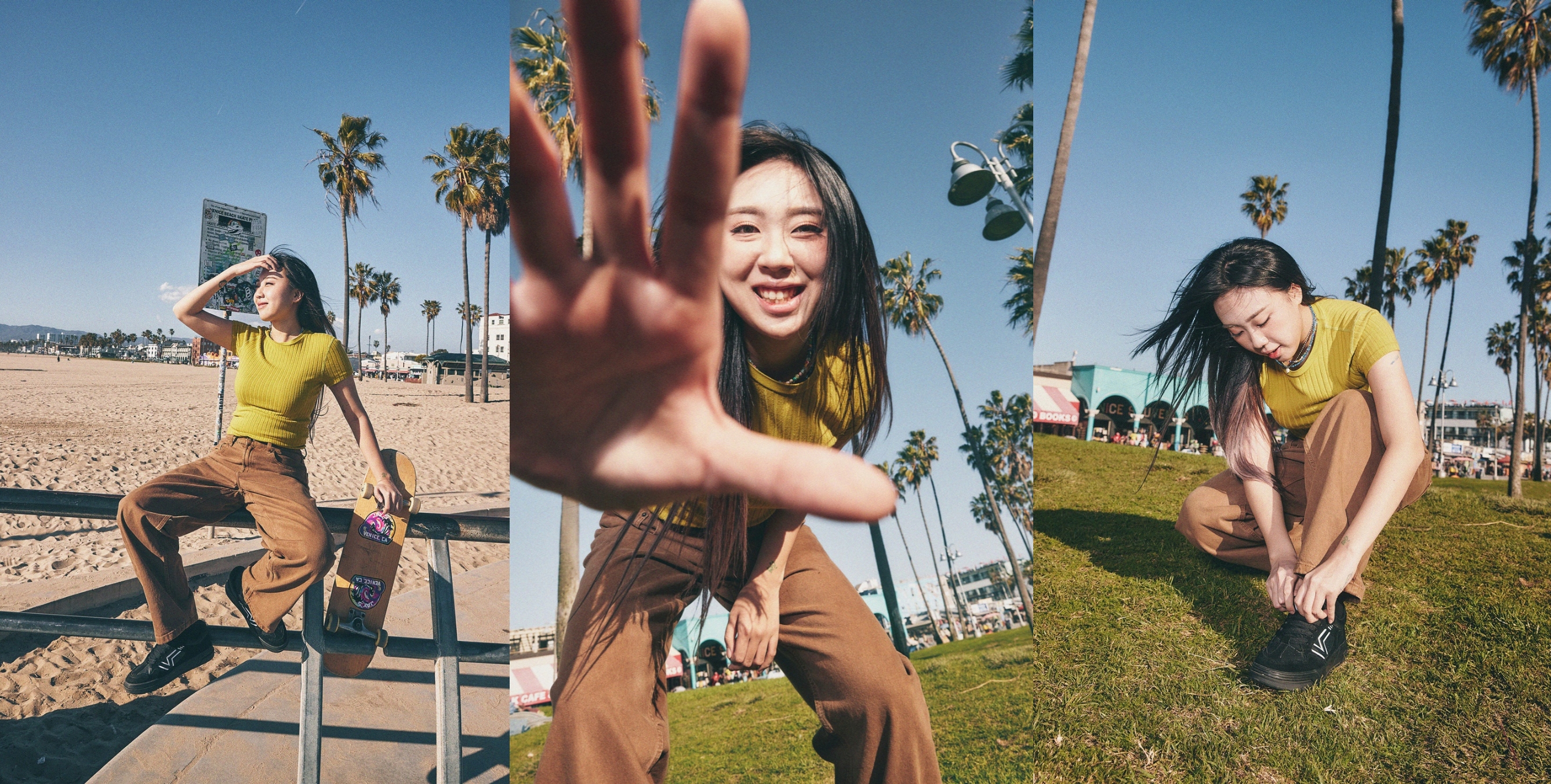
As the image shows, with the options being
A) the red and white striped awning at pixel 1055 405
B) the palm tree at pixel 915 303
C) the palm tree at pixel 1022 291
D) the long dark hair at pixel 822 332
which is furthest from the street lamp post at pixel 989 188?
the red and white striped awning at pixel 1055 405

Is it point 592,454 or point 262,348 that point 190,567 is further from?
point 592,454

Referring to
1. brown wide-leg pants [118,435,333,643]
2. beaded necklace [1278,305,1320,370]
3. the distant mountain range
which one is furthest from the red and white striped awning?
the distant mountain range

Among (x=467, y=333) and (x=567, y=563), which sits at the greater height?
(x=467, y=333)

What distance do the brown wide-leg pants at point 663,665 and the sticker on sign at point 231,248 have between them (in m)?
1.29

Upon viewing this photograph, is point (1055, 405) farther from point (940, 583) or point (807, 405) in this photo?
point (807, 405)

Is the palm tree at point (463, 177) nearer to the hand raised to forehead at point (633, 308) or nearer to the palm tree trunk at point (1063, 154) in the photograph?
the hand raised to forehead at point (633, 308)

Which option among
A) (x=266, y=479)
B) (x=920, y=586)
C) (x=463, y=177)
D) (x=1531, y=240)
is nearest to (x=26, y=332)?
(x=266, y=479)

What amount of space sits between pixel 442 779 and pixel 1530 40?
4.91 meters

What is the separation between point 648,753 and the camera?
139cm

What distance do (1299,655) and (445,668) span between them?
2932mm

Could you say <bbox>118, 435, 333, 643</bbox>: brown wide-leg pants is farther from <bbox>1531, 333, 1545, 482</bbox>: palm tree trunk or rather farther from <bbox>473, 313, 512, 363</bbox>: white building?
<bbox>1531, 333, 1545, 482</bbox>: palm tree trunk

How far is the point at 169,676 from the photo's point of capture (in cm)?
209

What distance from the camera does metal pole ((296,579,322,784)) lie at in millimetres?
2066

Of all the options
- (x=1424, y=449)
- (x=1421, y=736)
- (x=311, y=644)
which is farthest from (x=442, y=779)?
(x=1424, y=449)
